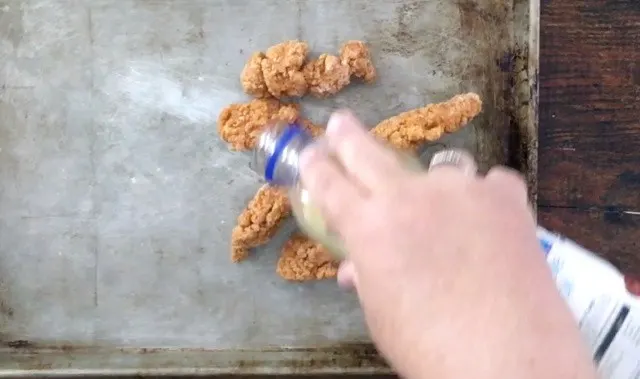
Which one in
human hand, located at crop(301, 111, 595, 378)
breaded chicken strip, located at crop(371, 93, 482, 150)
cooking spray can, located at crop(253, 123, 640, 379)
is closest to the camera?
human hand, located at crop(301, 111, 595, 378)

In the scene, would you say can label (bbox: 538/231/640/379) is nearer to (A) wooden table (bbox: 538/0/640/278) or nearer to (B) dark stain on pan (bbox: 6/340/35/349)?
(A) wooden table (bbox: 538/0/640/278)

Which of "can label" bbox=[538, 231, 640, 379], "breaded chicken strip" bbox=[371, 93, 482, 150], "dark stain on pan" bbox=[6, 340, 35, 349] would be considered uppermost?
"breaded chicken strip" bbox=[371, 93, 482, 150]

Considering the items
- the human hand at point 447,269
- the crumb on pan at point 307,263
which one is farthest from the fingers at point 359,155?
the crumb on pan at point 307,263

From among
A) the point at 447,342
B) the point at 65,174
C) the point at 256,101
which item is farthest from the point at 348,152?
the point at 65,174

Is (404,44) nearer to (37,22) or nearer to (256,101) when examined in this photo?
(256,101)

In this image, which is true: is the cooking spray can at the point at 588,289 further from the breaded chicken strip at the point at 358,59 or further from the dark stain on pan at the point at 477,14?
the dark stain on pan at the point at 477,14

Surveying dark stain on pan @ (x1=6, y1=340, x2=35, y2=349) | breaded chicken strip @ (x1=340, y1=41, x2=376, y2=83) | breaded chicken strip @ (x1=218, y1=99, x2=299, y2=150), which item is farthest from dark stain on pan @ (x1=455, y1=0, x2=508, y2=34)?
dark stain on pan @ (x1=6, y1=340, x2=35, y2=349)

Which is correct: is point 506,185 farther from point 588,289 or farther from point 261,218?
point 261,218
